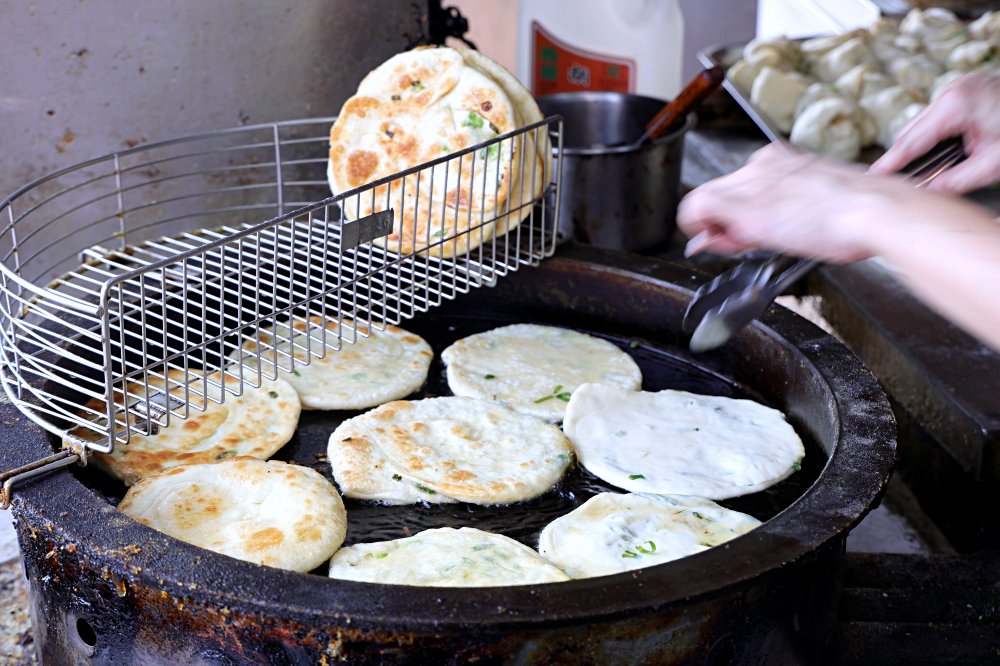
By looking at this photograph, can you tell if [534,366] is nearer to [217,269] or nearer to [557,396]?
[557,396]

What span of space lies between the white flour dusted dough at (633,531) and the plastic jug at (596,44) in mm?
2624

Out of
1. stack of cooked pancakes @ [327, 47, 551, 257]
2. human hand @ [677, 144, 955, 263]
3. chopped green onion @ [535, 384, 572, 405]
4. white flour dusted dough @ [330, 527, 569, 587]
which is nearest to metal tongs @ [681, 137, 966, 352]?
human hand @ [677, 144, 955, 263]

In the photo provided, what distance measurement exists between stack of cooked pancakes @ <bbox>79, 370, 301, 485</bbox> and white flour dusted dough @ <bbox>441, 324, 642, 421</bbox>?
0.43 metres

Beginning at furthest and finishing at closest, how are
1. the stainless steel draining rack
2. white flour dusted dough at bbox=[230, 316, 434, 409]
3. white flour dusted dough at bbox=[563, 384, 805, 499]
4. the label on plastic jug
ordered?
the label on plastic jug
white flour dusted dough at bbox=[230, 316, 434, 409]
white flour dusted dough at bbox=[563, 384, 805, 499]
the stainless steel draining rack

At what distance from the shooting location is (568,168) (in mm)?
3318

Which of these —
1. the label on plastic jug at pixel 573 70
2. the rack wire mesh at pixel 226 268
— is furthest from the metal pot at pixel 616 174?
the label on plastic jug at pixel 573 70

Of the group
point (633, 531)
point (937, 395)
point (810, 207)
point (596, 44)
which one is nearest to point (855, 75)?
point (596, 44)

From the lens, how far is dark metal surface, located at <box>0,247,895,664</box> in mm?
1467

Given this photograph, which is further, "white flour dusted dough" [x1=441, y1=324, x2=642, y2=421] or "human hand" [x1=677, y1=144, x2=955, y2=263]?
"white flour dusted dough" [x1=441, y1=324, x2=642, y2=421]

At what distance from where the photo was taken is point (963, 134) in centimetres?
186

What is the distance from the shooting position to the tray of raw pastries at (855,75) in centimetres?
409

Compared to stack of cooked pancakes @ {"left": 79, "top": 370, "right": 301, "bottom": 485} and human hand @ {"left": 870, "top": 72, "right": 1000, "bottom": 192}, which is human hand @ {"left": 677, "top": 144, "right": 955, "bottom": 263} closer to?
human hand @ {"left": 870, "top": 72, "right": 1000, "bottom": 192}

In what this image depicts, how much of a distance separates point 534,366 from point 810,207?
4.06ft

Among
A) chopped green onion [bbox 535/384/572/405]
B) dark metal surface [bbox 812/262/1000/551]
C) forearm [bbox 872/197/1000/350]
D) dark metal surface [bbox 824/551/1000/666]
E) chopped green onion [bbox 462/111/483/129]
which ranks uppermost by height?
forearm [bbox 872/197/1000/350]
